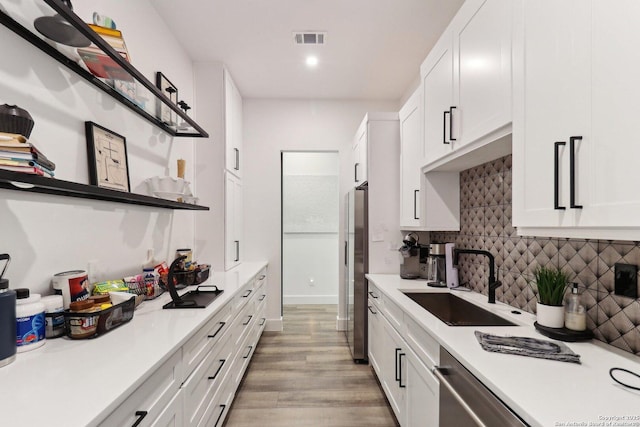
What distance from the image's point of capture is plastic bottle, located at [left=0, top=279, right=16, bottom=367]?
38.4 inches

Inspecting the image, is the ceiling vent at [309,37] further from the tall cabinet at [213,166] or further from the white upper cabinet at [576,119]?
the white upper cabinet at [576,119]

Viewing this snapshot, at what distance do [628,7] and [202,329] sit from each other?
1.89 meters

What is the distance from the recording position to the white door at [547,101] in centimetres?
95

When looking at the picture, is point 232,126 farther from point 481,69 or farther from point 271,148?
point 481,69

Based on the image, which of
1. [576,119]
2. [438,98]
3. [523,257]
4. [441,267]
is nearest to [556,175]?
[576,119]

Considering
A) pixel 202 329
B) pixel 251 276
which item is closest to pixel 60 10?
pixel 202 329

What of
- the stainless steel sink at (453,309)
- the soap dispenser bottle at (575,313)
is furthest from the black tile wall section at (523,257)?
the stainless steel sink at (453,309)

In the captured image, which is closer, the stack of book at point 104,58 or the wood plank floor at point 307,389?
the stack of book at point 104,58

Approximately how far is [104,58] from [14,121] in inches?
20.9

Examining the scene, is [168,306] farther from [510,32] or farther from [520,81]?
[510,32]

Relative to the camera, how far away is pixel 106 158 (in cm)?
169

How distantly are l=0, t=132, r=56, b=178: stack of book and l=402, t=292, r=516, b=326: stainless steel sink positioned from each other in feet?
6.28

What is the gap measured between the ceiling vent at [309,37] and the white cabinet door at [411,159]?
2.92 feet

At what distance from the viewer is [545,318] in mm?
1313
